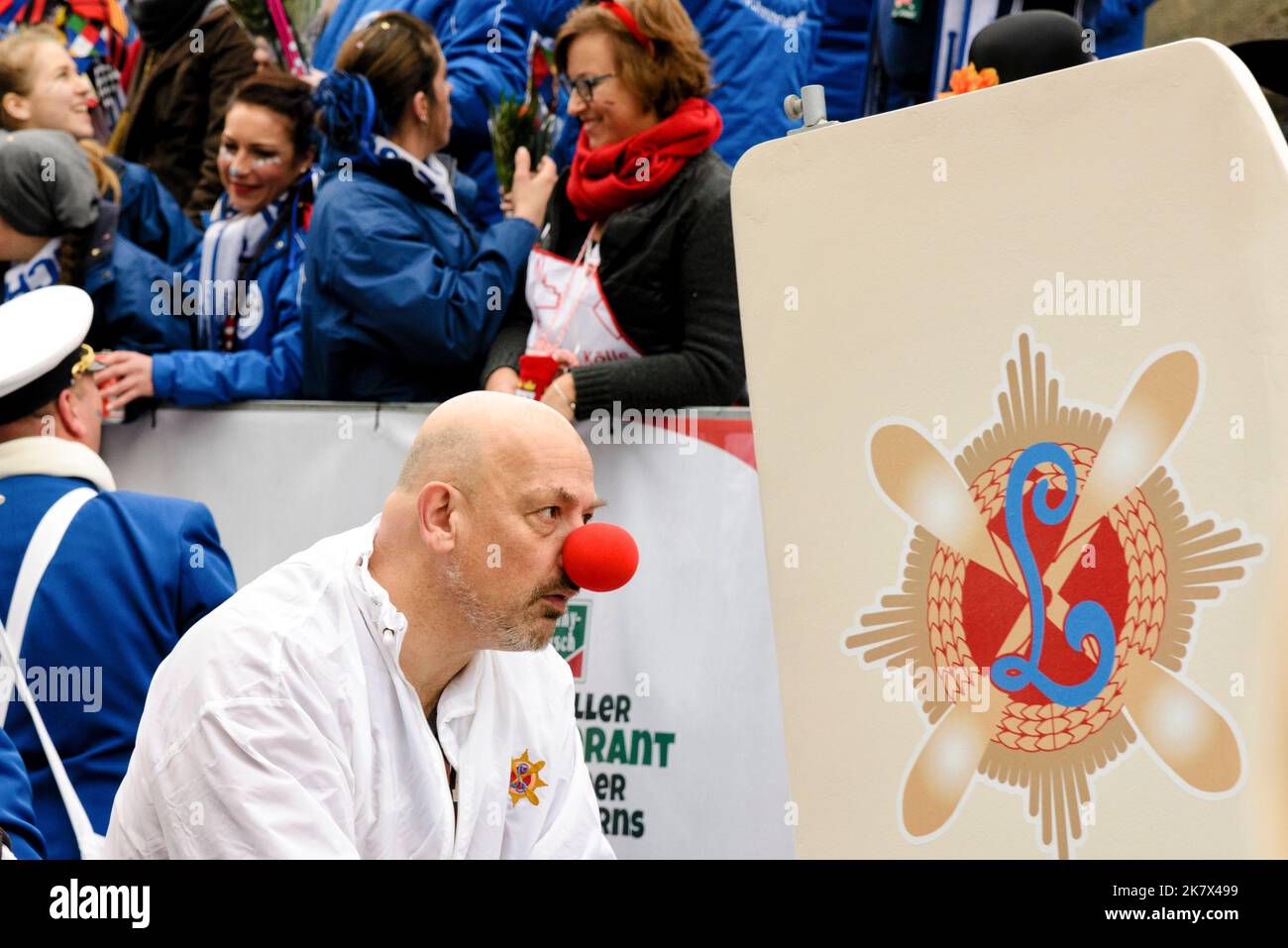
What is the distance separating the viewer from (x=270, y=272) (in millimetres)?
4367

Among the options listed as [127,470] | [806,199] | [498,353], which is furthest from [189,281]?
[806,199]

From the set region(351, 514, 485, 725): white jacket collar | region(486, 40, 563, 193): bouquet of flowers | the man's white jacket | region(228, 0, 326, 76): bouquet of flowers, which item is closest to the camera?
the man's white jacket

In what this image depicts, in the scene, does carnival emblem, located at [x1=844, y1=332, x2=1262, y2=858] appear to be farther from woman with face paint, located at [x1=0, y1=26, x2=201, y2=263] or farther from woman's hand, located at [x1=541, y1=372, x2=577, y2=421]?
woman with face paint, located at [x1=0, y1=26, x2=201, y2=263]

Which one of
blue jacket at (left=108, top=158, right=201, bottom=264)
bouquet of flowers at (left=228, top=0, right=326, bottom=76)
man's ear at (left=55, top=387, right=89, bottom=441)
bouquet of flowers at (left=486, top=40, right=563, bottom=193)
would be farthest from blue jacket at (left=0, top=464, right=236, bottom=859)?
bouquet of flowers at (left=228, top=0, right=326, bottom=76)

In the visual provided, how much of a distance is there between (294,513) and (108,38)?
2.01 meters

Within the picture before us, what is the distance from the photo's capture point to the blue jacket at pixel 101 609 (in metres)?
2.98

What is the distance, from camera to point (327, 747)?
2.13 meters

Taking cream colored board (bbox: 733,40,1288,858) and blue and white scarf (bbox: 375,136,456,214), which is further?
blue and white scarf (bbox: 375,136,456,214)

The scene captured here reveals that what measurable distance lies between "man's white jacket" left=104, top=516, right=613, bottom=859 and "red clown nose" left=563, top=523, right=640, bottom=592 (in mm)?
258

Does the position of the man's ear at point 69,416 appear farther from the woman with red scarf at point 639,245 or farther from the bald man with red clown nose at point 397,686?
the bald man with red clown nose at point 397,686

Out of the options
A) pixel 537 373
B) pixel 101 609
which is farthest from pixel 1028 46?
pixel 101 609

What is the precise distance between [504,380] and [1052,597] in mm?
1950

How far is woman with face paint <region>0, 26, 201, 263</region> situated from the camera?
4.64 metres
